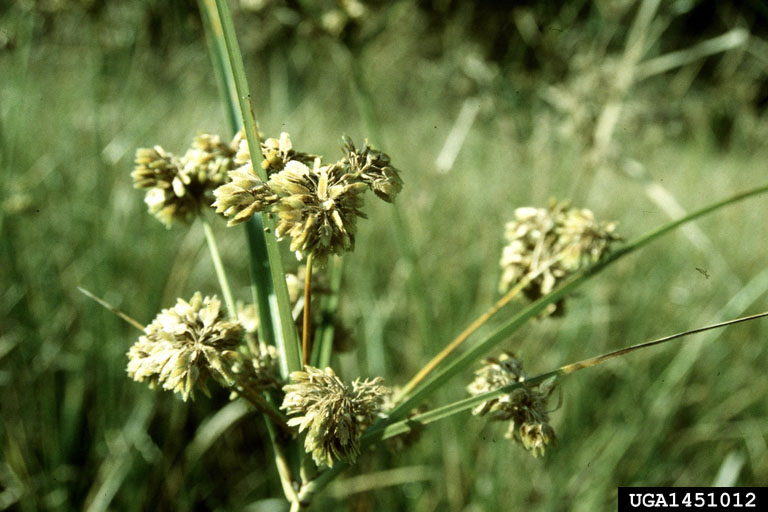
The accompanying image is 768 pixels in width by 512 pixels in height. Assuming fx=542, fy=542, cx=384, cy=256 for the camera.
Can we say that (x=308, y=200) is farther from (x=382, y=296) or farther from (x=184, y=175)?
(x=382, y=296)

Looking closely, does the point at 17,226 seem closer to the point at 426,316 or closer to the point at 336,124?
the point at 426,316

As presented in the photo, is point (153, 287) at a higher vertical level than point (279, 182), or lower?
higher

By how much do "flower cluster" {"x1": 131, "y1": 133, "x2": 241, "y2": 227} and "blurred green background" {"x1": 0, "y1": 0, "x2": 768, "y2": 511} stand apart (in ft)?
1.32

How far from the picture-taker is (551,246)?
2.31ft

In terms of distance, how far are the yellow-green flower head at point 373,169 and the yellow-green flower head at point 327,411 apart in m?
0.16

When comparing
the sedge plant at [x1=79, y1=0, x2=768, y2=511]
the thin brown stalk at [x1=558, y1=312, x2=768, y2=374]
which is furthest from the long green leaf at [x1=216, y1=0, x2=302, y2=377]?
the thin brown stalk at [x1=558, y1=312, x2=768, y2=374]

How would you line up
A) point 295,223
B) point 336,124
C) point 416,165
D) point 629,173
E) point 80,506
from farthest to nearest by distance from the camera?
→ point 336,124 < point 416,165 < point 629,173 < point 80,506 < point 295,223

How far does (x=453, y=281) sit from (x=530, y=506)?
30.2 inches

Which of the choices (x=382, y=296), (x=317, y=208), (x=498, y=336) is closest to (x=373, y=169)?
(x=317, y=208)

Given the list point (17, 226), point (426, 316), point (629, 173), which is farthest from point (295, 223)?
point (17, 226)

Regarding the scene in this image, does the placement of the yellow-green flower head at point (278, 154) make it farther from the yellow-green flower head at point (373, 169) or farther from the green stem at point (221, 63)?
the green stem at point (221, 63)

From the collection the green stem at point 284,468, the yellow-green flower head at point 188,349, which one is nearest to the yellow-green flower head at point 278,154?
the yellow-green flower head at point 188,349

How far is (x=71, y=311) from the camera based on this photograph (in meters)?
1.50

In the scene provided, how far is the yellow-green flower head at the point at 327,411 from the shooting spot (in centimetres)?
44
